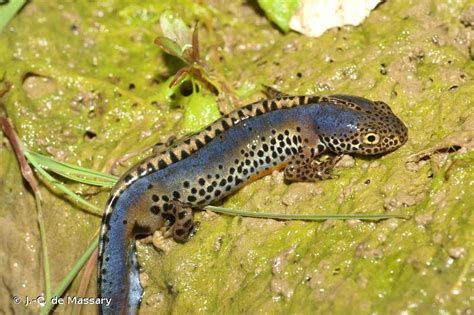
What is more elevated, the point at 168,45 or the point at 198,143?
the point at 168,45

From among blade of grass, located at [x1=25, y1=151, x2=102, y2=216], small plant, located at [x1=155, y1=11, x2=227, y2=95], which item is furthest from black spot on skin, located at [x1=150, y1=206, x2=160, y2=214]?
small plant, located at [x1=155, y1=11, x2=227, y2=95]

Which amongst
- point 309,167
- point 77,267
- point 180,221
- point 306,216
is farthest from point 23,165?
point 306,216

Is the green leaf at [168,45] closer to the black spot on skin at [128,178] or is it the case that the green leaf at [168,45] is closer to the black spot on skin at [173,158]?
the black spot on skin at [173,158]

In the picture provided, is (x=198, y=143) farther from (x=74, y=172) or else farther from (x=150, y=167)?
(x=74, y=172)

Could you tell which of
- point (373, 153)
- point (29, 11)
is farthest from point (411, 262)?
point (29, 11)

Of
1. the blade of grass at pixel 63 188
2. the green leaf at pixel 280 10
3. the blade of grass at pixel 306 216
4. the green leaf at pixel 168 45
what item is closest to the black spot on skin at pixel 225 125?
→ the blade of grass at pixel 306 216

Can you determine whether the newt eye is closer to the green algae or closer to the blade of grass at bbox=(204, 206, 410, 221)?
the green algae

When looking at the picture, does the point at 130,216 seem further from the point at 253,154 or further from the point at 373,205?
the point at 373,205
